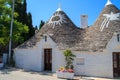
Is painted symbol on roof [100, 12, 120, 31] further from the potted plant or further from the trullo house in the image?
the potted plant

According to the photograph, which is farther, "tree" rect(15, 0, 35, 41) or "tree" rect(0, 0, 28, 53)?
"tree" rect(15, 0, 35, 41)

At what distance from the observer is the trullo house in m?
18.5

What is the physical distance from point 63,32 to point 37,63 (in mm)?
3819

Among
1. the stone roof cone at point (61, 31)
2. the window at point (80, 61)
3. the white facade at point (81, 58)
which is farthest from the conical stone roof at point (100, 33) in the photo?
the stone roof cone at point (61, 31)

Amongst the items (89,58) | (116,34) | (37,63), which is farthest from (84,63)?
(37,63)

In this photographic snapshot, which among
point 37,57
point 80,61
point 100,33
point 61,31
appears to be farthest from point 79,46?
point 37,57

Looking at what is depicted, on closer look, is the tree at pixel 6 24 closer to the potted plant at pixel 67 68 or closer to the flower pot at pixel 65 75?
the potted plant at pixel 67 68

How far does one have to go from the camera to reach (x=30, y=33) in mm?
35156

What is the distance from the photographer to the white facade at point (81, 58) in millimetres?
18344

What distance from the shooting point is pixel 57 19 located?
23641 millimetres

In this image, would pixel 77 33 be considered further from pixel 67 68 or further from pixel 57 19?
pixel 67 68

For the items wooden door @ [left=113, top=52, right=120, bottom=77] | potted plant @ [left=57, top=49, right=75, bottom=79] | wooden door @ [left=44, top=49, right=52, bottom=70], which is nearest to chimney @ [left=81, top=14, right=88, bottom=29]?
wooden door @ [left=44, top=49, right=52, bottom=70]

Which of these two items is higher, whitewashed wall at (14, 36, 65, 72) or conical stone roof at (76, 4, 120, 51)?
conical stone roof at (76, 4, 120, 51)

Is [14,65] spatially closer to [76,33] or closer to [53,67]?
[53,67]
